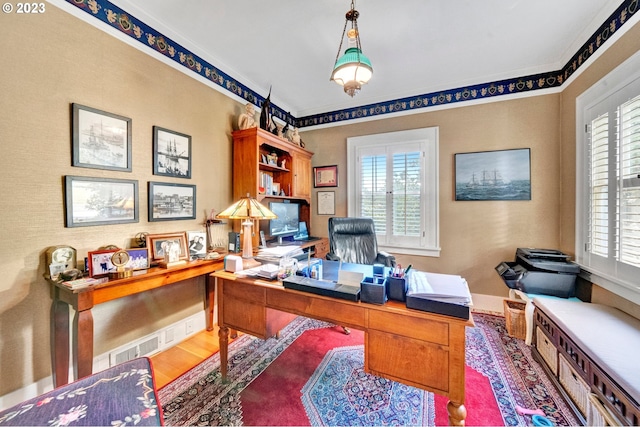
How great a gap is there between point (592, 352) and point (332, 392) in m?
1.47

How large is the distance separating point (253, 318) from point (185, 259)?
0.98 m

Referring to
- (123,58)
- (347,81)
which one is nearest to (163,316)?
(123,58)

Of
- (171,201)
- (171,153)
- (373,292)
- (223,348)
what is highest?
(171,153)

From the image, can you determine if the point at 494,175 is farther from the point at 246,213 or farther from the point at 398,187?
the point at 246,213

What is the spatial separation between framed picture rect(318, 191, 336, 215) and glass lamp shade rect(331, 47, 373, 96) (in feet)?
7.02

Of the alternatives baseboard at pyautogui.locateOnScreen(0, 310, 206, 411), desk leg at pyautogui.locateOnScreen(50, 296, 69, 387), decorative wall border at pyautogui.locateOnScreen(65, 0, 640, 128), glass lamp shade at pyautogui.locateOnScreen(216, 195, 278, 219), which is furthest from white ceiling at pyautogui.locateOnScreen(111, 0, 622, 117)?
baseboard at pyautogui.locateOnScreen(0, 310, 206, 411)

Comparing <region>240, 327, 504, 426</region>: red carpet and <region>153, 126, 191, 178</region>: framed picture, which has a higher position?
<region>153, 126, 191, 178</region>: framed picture

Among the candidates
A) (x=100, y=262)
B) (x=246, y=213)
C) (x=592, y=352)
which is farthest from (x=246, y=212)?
(x=592, y=352)

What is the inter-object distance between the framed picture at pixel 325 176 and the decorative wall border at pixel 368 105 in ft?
2.45

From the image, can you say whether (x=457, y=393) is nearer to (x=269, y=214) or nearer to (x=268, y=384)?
(x=268, y=384)

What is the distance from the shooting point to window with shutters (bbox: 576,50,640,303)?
1612 mm

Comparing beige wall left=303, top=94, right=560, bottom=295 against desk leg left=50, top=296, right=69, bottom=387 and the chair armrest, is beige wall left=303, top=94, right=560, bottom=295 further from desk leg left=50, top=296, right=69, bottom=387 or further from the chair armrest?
desk leg left=50, top=296, right=69, bottom=387

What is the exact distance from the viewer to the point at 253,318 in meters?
1.49

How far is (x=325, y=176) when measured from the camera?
3859 millimetres
